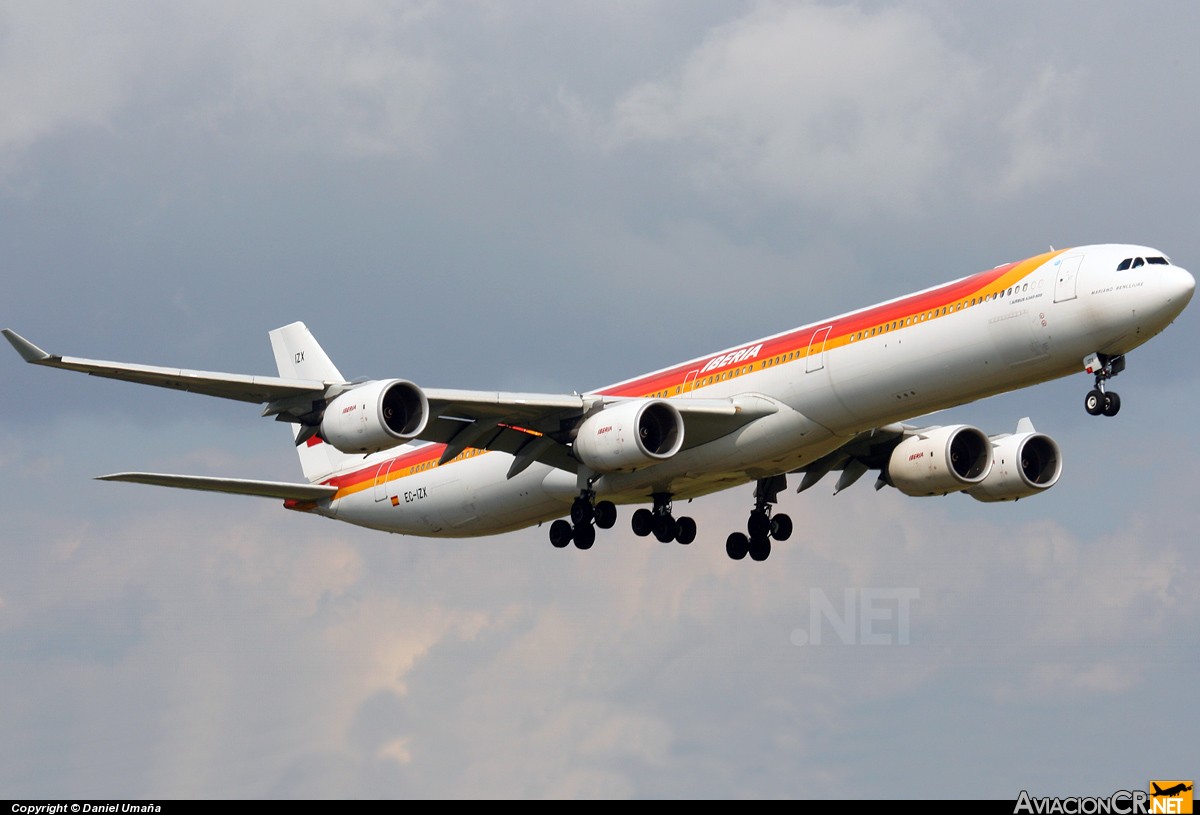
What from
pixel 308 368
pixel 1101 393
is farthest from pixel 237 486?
A: pixel 1101 393

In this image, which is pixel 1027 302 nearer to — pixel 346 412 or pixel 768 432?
pixel 768 432

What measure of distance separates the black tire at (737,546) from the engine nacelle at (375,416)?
14.2 m

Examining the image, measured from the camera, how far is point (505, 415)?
162ft

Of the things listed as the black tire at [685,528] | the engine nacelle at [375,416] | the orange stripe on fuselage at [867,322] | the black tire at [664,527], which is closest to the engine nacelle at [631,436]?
the orange stripe on fuselage at [867,322]

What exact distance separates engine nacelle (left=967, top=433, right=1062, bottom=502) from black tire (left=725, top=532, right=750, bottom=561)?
7150 mm

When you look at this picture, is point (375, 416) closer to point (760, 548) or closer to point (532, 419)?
point (532, 419)

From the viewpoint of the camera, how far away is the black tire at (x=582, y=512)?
51.7m

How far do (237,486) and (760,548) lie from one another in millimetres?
16272

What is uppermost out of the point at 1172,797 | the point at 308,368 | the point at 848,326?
the point at 308,368

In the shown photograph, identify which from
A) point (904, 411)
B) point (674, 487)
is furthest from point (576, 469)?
point (904, 411)

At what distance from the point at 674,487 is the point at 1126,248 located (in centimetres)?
1446

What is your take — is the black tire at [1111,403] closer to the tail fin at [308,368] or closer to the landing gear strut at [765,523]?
the landing gear strut at [765,523]

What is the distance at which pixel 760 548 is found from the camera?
56594 millimetres

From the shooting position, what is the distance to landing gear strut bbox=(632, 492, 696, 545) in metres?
52.9
